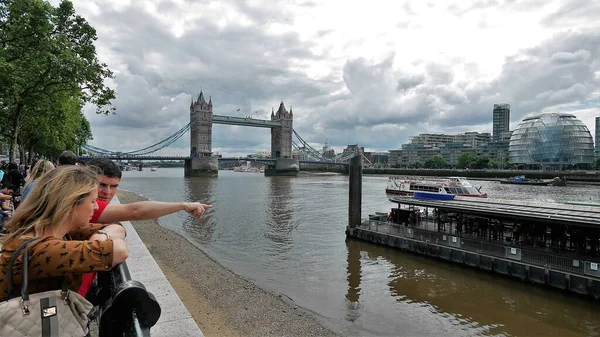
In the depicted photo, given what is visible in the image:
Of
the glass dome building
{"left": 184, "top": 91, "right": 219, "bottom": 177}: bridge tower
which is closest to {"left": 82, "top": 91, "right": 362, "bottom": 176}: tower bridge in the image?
{"left": 184, "top": 91, "right": 219, "bottom": 177}: bridge tower

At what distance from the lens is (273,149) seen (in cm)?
16500

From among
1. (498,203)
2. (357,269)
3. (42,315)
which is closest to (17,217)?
(42,315)

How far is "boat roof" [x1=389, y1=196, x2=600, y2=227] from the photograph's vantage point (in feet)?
47.2

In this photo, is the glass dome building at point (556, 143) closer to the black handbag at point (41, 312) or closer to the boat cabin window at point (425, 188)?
the boat cabin window at point (425, 188)

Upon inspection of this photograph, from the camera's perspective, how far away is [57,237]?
1.99 m

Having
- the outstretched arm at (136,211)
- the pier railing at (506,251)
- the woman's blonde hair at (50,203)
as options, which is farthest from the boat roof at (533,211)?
the woman's blonde hair at (50,203)

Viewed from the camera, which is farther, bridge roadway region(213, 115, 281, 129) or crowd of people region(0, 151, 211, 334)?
bridge roadway region(213, 115, 281, 129)

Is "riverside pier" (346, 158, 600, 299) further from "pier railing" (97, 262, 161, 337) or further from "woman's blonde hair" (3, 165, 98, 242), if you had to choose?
"woman's blonde hair" (3, 165, 98, 242)

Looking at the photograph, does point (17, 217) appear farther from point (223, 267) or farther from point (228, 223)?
point (228, 223)

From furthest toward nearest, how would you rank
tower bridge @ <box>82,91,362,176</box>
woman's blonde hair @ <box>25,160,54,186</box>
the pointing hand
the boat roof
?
tower bridge @ <box>82,91,362,176</box>
the boat roof
woman's blonde hair @ <box>25,160,54,186</box>
the pointing hand

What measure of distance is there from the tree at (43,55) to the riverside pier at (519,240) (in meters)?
16.4

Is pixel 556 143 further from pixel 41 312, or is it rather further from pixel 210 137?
pixel 41 312

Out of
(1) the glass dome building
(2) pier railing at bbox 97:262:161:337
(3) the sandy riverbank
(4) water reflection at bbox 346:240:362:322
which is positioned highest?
(1) the glass dome building

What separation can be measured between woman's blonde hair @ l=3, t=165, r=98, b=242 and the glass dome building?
157051mm
